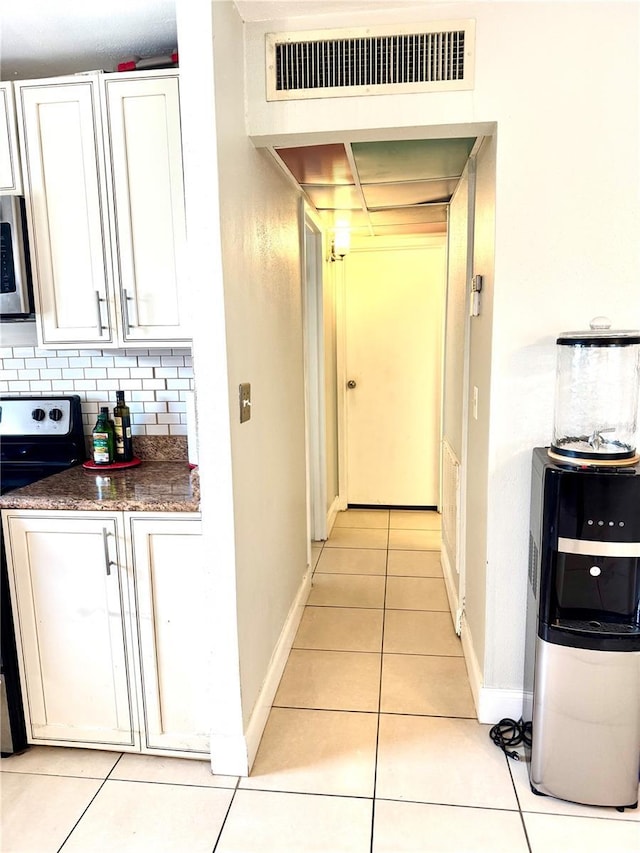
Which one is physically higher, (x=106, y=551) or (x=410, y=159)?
(x=410, y=159)

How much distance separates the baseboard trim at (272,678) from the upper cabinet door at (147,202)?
1.31 meters

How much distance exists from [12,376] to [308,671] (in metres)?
1.81

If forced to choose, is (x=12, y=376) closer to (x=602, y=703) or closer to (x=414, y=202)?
(x=414, y=202)

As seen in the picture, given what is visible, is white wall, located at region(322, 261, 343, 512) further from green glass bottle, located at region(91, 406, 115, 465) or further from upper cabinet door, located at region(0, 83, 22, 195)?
upper cabinet door, located at region(0, 83, 22, 195)

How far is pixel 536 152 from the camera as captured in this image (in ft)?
5.88

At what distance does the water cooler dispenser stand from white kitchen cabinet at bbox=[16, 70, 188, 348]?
136cm

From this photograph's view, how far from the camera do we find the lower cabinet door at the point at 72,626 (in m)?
1.86

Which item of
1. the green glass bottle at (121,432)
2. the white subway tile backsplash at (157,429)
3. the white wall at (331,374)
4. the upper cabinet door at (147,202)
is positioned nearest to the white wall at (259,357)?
the upper cabinet door at (147,202)

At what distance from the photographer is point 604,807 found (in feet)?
5.66

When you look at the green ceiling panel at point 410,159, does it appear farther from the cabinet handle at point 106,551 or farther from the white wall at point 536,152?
the cabinet handle at point 106,551

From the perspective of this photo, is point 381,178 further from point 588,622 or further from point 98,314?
point 588,622

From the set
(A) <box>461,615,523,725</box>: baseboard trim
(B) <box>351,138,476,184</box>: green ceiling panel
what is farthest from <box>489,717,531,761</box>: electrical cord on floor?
(B) <box>351,138,476,184</box>: green ceiling panel

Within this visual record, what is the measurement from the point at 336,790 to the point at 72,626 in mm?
996

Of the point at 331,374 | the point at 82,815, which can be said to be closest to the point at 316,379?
the point at 331,374
